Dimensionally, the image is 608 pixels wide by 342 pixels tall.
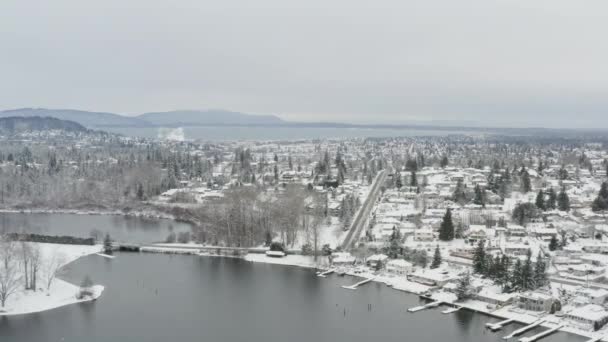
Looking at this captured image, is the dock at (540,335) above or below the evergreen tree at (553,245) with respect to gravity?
below

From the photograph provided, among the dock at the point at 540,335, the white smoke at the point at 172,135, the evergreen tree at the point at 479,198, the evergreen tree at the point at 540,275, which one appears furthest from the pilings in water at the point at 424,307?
the white smoke at the point at 172,135

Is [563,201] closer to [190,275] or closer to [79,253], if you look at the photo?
[190,275]

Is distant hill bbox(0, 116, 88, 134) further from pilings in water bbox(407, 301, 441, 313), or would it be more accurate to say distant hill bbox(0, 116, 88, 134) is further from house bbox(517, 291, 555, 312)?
house bbox(517, 291, 555, 312)

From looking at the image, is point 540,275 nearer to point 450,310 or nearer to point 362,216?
point 450,310

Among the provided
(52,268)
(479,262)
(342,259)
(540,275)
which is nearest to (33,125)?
(52,268)

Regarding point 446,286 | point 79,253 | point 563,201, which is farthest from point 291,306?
point 563,201

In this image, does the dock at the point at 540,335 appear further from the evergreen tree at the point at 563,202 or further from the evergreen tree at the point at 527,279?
the evergreen tree at the point at 563,202
